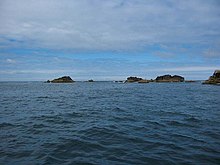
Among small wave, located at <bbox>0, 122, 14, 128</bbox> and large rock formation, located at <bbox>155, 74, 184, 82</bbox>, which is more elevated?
large rock formation, located at <bbox>155, 74, 184, 82</bbox>

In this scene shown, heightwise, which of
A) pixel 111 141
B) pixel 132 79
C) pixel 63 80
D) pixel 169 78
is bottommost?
pixel 111 141

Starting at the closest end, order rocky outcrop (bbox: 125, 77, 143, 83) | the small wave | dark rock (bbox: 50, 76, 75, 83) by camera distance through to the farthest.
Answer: the small wave, rocky outcrop (bbox: 125, 77, 143, 83), dark rock (bbox: 50, 76, 75, 83)

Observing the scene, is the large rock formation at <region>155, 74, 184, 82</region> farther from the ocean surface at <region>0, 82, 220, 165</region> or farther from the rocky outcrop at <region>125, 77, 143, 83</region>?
the ocean surface at <region>0, 82, 220, 165</region>

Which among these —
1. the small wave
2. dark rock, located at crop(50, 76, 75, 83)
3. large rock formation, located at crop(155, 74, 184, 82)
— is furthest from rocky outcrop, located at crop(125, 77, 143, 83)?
the small wave

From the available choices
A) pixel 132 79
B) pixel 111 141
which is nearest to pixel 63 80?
pixel 132 79

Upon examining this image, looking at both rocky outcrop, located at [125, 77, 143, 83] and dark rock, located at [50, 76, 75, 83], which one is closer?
rocky outcrop, located at [125, 77, 143, 83]

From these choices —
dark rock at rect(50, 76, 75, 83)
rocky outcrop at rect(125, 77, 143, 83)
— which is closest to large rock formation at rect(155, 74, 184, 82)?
rocky outcrop at rect(125, 77, 143, 83)

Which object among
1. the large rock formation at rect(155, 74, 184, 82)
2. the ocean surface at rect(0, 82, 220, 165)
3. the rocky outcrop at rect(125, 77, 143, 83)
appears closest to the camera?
the ocean surface at rect(0, 82, 220, 165)

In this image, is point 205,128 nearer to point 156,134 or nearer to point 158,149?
point 156,134

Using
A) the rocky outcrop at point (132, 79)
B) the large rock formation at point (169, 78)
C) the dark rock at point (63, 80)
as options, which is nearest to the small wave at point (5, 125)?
the large rock formation at point (169, 78)

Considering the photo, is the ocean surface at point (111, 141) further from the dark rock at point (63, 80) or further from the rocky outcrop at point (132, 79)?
the dark rock at point (63, 80)

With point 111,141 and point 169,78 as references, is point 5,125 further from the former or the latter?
point 169,78

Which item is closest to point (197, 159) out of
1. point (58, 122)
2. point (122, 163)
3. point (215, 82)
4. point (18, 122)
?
point (122, 163)

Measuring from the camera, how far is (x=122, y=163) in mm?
9594
